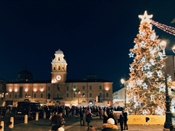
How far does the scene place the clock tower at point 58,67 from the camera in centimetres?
9650

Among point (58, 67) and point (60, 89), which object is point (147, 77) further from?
point (60, 89)

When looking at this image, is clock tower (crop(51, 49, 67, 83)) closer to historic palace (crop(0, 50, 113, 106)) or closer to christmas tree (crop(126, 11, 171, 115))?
historic palace (crop(0, 50, 113, 106))

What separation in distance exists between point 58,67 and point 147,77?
74.8m

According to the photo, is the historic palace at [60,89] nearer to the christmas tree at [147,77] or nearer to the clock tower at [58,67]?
the clock tower at [58,67]

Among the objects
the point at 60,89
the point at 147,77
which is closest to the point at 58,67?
the point at 60,89

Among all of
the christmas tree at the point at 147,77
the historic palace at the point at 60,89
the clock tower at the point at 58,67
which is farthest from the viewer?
the historic palace at the point at 60,89

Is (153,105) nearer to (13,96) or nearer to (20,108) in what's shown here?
(20,108)

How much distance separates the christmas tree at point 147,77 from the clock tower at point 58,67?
7246 cm

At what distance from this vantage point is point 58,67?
9675cm

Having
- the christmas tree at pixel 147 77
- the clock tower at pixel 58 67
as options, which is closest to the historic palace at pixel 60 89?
the clock tower at pixel 58 67

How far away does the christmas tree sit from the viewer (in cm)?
2353

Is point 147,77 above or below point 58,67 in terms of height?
below

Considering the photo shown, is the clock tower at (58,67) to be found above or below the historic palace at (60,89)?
above

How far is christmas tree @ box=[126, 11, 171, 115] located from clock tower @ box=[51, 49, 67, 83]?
238 feet
